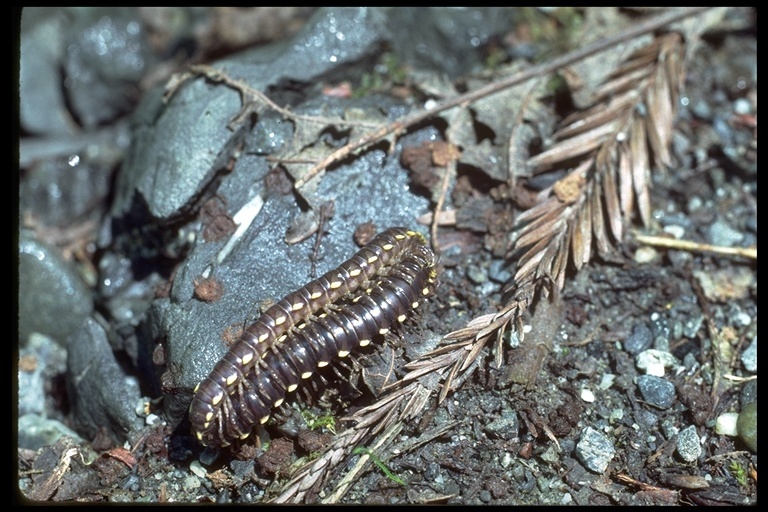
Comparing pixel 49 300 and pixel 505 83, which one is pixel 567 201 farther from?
pixel 49 300

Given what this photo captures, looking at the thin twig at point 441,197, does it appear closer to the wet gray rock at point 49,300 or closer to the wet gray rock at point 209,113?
the wet gray rock at point 209,113

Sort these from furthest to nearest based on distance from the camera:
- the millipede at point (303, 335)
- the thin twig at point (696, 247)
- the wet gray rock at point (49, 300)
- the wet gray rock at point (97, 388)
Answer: the wet gray rock at point (49, 300) → the thin twig at point (696, 247) → the wet gray rock at point (97, 388) → the millipede at point (303, 335)

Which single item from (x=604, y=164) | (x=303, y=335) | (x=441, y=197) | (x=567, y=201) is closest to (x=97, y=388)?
(x=303, y=335)

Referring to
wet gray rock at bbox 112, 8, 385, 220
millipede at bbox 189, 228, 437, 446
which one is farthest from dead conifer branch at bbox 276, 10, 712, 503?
wet gray rock at bbox 112, 8, 385, 220

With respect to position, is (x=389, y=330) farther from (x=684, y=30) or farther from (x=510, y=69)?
(x=684, y=30)

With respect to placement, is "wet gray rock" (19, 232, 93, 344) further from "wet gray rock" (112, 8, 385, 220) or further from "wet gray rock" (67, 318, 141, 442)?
"wet gray rock" (112, 8, 385, 220)

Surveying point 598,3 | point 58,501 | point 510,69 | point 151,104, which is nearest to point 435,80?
point 510,69

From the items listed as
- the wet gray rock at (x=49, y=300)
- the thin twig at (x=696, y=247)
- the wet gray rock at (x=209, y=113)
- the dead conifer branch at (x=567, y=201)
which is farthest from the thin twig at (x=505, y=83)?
the wet gray rock at (x=49, y=300)
